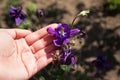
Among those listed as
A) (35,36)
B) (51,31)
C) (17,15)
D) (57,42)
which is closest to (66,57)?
(57,42)

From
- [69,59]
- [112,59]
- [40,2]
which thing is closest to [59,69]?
[69,59]

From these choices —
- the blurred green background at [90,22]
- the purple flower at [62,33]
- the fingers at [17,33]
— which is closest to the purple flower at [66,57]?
the purple flower at [62,33]

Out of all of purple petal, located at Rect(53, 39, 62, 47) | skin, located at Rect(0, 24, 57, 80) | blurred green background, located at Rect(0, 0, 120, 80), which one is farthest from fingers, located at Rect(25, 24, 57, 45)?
blurred green background, located at Rect(0, 0, 120, 80)

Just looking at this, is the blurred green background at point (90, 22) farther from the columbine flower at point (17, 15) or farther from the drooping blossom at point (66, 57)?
the drooping blossom at point (66, 57)

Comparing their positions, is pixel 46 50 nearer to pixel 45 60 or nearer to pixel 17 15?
pixel 45 60

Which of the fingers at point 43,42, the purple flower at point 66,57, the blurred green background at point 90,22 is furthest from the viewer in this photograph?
the blurred green background at point 90,22
